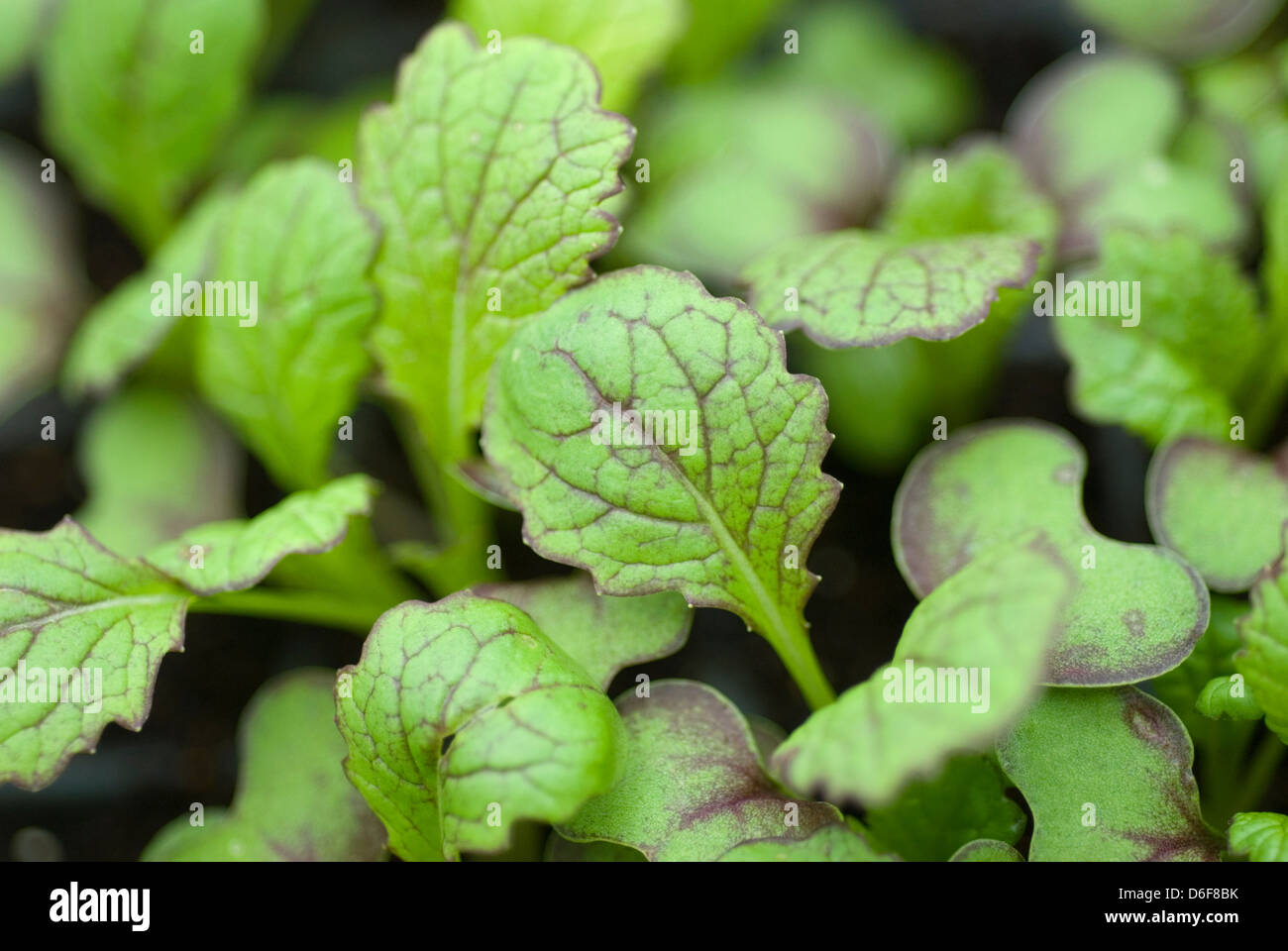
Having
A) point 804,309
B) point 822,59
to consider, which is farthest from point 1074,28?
point 804,309

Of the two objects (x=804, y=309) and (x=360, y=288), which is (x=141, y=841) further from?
(x=804, y=309)

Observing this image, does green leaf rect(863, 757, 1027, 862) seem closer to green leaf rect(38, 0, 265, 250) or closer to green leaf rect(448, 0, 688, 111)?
green leaf rect(448, 0, 688, 111)

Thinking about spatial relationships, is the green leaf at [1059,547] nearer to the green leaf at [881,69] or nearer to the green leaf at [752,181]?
the green leaf at [752,181]

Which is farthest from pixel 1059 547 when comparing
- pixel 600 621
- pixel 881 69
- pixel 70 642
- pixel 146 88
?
pixel 146 88

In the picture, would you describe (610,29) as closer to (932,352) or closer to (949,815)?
(932,352)

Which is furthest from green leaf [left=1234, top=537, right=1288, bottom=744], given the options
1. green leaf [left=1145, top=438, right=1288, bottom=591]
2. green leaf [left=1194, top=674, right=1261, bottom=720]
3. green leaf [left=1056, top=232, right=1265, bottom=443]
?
green leaf [left=1056, top=232, right=1265, bottom=443]

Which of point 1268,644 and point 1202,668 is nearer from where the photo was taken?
point 1268,644
